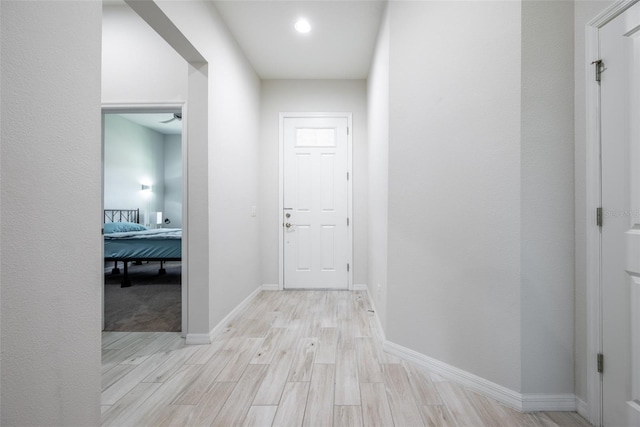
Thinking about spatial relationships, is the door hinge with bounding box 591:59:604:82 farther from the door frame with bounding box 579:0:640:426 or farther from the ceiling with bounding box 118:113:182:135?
the ceiling with bounding box 118:113:182:135

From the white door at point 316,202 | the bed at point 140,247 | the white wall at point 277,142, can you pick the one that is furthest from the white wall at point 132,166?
the white door at point 316,202

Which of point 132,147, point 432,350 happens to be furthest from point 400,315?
point 132,147

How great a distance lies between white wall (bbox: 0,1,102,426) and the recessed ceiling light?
1903 millimetres

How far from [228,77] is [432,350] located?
9.41ft

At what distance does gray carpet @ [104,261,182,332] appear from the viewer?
2812mm

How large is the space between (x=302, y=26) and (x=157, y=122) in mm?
4848

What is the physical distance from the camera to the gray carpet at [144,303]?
9.23ft

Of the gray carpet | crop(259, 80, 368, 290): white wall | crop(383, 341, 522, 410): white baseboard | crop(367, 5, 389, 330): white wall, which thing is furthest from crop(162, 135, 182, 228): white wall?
crop(383, 341, 522, 410): white baseboard

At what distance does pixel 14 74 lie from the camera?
39.6 inches

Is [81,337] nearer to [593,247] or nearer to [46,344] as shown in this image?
[46,344]

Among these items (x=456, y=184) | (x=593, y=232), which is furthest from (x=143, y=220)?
(x=593, y=232)

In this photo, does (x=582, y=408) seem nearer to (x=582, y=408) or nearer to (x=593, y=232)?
(x=582, y=408)

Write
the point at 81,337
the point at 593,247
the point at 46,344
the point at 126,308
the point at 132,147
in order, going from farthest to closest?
the point at 132,147, the point at 126,308, the point at 593,247, the point at 81,337, the point at 46,344

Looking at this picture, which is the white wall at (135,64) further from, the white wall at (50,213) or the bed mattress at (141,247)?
the bed mattress at (141,247)
